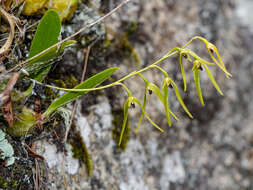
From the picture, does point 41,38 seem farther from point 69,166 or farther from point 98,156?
point 98,156

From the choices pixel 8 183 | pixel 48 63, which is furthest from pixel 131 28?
pixel 8 183

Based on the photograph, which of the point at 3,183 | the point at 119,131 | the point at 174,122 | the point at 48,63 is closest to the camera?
the point at 3,183

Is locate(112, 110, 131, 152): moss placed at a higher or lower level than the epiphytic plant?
lower

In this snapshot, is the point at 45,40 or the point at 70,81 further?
the point at 70,81

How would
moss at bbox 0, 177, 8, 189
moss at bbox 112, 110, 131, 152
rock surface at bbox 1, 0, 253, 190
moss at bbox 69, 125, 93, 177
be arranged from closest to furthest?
moss at bbox 0, 177, 8, 189 < moss at bbox 69, 125, 93, 177 < rock surface at bbox 1, 0, 253, 190 < moss at bbox 112, 110, 131, 152

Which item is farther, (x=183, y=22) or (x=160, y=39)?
(x=183, y=22)

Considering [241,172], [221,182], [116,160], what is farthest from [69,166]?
[241,172]

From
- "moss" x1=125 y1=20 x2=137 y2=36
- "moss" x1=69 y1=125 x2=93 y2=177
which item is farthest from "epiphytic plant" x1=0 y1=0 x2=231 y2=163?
"moss" x1=125 y1=20 x2=137 y2=36

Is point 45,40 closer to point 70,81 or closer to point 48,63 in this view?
point 48,63

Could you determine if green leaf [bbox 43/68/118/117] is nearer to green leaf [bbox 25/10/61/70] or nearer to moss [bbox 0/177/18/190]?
green leaf [bbox 25/10/61/70]
